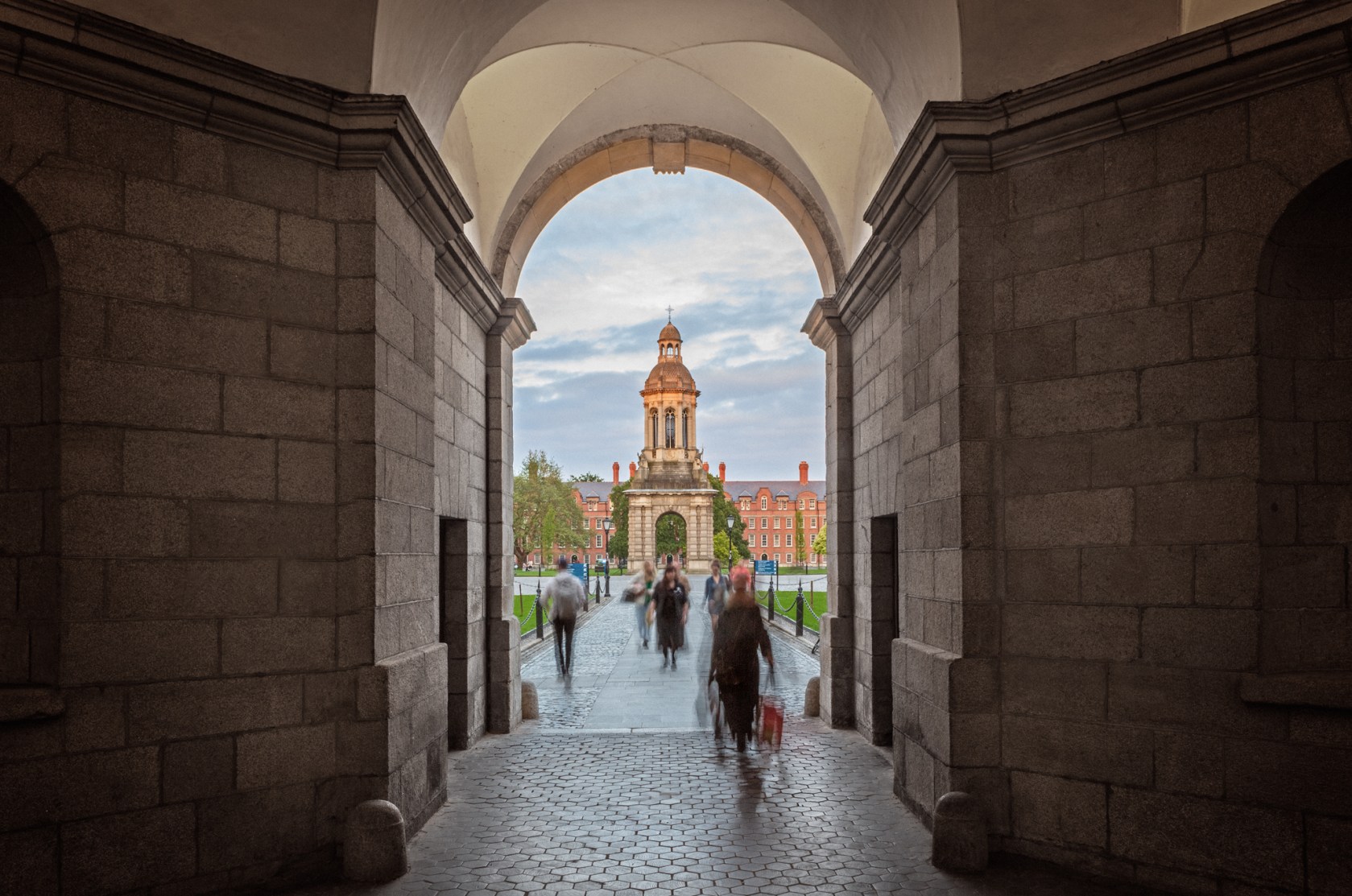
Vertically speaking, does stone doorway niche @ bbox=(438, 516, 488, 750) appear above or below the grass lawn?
above

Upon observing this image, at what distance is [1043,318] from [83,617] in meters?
5.85

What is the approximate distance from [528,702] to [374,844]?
19.3 feet

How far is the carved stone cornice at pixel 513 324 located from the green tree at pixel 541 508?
6305 cm

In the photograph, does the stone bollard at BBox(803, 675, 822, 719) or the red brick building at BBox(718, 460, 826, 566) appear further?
the red brick building at BBox(718, 460, 826, 566)

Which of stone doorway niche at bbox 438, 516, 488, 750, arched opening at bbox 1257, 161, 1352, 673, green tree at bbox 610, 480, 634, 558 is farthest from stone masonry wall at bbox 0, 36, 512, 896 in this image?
green tree at bbox 610, 480, 634, 558

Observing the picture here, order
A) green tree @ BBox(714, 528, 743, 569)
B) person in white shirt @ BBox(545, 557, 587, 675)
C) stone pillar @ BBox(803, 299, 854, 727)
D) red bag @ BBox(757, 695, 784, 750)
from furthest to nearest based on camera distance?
1. green tree @ BBox(714, 528, 743, 569)
2. person in white shirt @ BBox(545, 557, 587, 675)
3. stone pillar @ BBox(803, 299, 854, 727)
4. red bag @ BBox(757, 695, 784, 750)

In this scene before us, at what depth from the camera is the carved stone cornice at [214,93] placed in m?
5.09

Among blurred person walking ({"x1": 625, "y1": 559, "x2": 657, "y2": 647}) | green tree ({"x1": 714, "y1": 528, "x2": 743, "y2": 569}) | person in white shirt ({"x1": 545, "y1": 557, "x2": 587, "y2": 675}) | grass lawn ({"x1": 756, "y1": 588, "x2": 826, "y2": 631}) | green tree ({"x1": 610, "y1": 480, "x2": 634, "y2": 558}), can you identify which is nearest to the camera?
person in white shirt ({"x1": 545, "y1": 557, "x2": 587, "y2": 675})

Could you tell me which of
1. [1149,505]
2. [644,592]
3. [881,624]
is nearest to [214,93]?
[1149,505]

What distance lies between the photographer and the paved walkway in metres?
5.82

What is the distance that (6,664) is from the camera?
5262 mm

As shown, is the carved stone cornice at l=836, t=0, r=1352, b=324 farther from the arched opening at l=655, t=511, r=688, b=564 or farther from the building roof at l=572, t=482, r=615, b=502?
the building roof at l=572, t=482, r=615, b=502

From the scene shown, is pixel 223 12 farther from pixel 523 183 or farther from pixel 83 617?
pixel 523 183

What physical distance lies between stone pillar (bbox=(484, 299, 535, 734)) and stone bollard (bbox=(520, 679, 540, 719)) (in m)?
0.31
